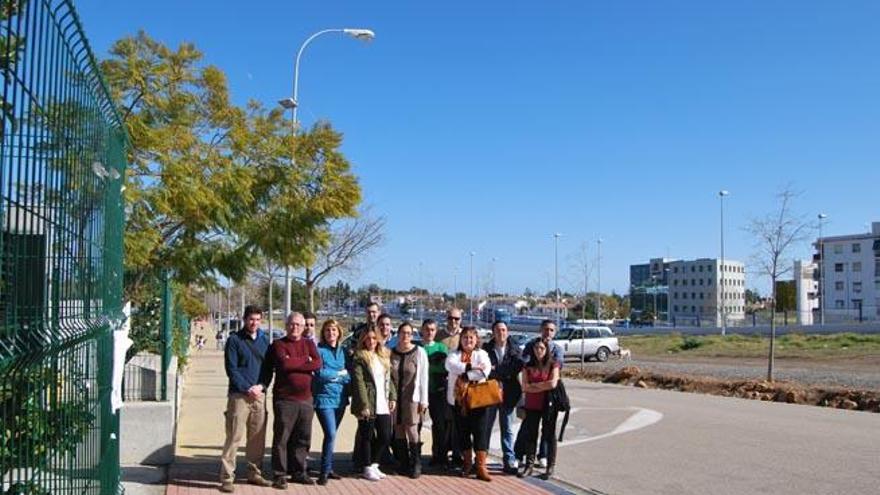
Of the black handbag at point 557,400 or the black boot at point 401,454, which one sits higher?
the black handbag at point 557,400

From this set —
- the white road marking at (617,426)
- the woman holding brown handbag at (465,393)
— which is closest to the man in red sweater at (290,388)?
the woman holding brown handbag at (465,393)

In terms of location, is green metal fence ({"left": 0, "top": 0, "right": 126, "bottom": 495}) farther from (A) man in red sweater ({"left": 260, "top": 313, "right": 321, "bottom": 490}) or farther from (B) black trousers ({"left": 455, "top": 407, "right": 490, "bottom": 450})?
(B) black trousers ({"left": 455, "top": 407, "right": 490, "bottom": 450})

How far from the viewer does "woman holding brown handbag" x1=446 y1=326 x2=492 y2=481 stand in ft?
33.3

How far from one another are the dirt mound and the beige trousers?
42.7ft

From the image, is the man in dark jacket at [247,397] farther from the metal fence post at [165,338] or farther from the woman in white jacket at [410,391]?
the metal fence post at [165,338]

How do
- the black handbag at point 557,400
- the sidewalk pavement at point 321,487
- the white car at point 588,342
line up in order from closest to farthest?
the sidewalk pavement at point 321,487 < the black handbag at point 557,400 < the white car at point 588,342

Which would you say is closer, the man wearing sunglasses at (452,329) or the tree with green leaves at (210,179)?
the man wearing sunglasses at (452,329)

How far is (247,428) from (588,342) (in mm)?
32100

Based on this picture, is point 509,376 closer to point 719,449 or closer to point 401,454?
point 401,454

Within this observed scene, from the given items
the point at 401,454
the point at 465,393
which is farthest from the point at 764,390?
the point at 401,454

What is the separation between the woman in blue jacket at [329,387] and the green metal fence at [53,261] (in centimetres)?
352

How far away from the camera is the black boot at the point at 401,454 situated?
10.2 metres

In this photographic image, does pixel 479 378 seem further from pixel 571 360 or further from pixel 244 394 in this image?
pixel 571 360

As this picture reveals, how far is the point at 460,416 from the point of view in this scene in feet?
33.7
